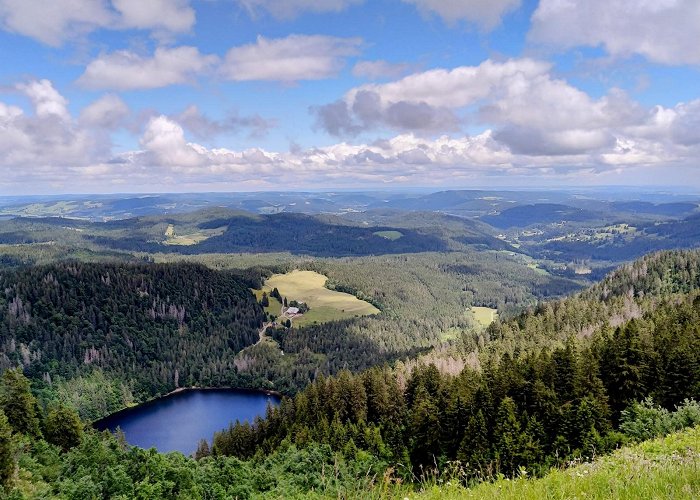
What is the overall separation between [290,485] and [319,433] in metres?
22.8

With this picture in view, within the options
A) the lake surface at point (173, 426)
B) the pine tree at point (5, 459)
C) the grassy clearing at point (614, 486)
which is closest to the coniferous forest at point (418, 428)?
the pine tree at point (5, 459)

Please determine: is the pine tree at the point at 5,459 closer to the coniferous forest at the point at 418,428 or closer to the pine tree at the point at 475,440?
the coniferous forest at the point at 418,428

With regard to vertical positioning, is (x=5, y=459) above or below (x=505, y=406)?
below

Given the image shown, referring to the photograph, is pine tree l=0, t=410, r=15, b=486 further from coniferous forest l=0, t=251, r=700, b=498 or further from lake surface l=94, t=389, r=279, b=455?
lake surface l=94, t=389, r=279, b=455

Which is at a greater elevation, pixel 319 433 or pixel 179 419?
pixel 319 433

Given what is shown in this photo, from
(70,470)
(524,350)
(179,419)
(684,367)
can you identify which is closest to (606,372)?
(684,367)

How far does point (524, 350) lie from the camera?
381 ft

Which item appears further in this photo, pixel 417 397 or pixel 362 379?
pixel 362 379

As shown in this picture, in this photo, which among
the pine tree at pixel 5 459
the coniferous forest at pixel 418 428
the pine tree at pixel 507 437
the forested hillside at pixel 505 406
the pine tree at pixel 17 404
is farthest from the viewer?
the pine tree at pixel 17 404

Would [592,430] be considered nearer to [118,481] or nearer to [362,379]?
[362,379]

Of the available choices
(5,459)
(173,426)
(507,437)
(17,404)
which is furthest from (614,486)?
(173,426)

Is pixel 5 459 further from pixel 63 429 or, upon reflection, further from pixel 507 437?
pixel 507 437

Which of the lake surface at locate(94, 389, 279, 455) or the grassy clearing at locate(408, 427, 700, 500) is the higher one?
the grassy clearing at locate(408, 427, 700, 500)

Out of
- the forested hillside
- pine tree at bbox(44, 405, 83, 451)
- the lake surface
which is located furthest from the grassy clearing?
the lake surface
